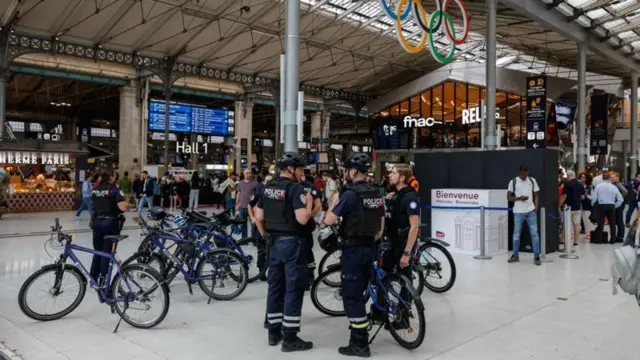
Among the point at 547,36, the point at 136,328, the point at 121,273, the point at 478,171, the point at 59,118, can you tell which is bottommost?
the point at 136,328

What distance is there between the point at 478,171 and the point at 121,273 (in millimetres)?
8124

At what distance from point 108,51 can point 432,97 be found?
17.8 meters

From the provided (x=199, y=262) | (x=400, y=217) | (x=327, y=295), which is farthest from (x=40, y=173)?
(x=400, y=217)

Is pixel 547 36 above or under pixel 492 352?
above

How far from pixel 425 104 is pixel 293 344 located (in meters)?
27.6

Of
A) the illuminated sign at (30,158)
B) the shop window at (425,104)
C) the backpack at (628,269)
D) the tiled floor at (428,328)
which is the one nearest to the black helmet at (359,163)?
the tiled floor at (428,328)

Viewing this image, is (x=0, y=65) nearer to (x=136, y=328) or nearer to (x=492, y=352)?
(x=136, y=328)

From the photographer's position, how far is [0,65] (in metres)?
A: 18.7

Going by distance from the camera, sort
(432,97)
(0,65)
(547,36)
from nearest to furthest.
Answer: (0,65), (547,36), (432,97)

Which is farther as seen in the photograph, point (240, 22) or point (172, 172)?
point (172, 172)

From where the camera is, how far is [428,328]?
203 inches

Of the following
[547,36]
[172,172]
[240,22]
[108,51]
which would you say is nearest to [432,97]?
[547,36]

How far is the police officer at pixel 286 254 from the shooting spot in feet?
14.3

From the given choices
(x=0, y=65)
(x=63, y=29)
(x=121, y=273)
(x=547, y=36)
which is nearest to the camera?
(x=121, y=273)
